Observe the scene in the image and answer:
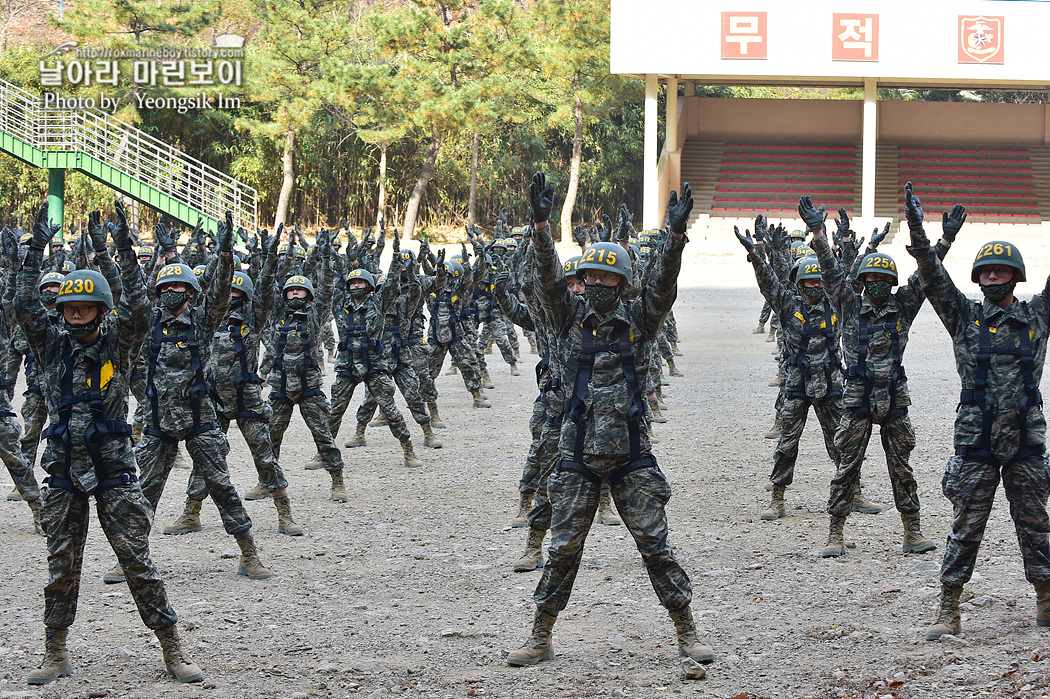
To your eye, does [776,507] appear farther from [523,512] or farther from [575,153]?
[575,153]

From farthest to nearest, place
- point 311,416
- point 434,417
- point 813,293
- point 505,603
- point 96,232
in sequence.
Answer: point 434,417, point 311,416, point 813,293, point 505,603, point 96,232

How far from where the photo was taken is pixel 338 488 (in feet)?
33.1

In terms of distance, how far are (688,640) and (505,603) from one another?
155cm

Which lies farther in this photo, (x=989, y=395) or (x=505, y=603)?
(x=505, y=603)

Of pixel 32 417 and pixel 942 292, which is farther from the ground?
pixel 942 292

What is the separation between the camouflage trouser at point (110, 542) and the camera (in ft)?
19.4

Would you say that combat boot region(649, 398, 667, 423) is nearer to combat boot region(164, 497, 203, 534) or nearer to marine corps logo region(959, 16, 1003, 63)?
combat boot region(164, 497, 203, 534)

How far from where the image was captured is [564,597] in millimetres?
6129

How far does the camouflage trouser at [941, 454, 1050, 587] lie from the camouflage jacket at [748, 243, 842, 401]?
273cm

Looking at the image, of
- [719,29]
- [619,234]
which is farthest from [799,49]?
[619,234]

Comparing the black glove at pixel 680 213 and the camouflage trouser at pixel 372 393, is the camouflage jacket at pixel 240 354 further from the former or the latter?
the black glove at pixel 680 213

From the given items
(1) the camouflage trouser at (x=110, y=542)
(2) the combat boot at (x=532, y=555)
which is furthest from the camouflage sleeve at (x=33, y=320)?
(2) the combat boot at (x=532, y=555)

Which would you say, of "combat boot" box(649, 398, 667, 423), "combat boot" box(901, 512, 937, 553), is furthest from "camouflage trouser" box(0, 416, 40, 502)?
"combat boot" box(649, 398, 667, 423)

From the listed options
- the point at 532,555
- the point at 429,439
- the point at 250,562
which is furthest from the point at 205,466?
the point at 429,439
